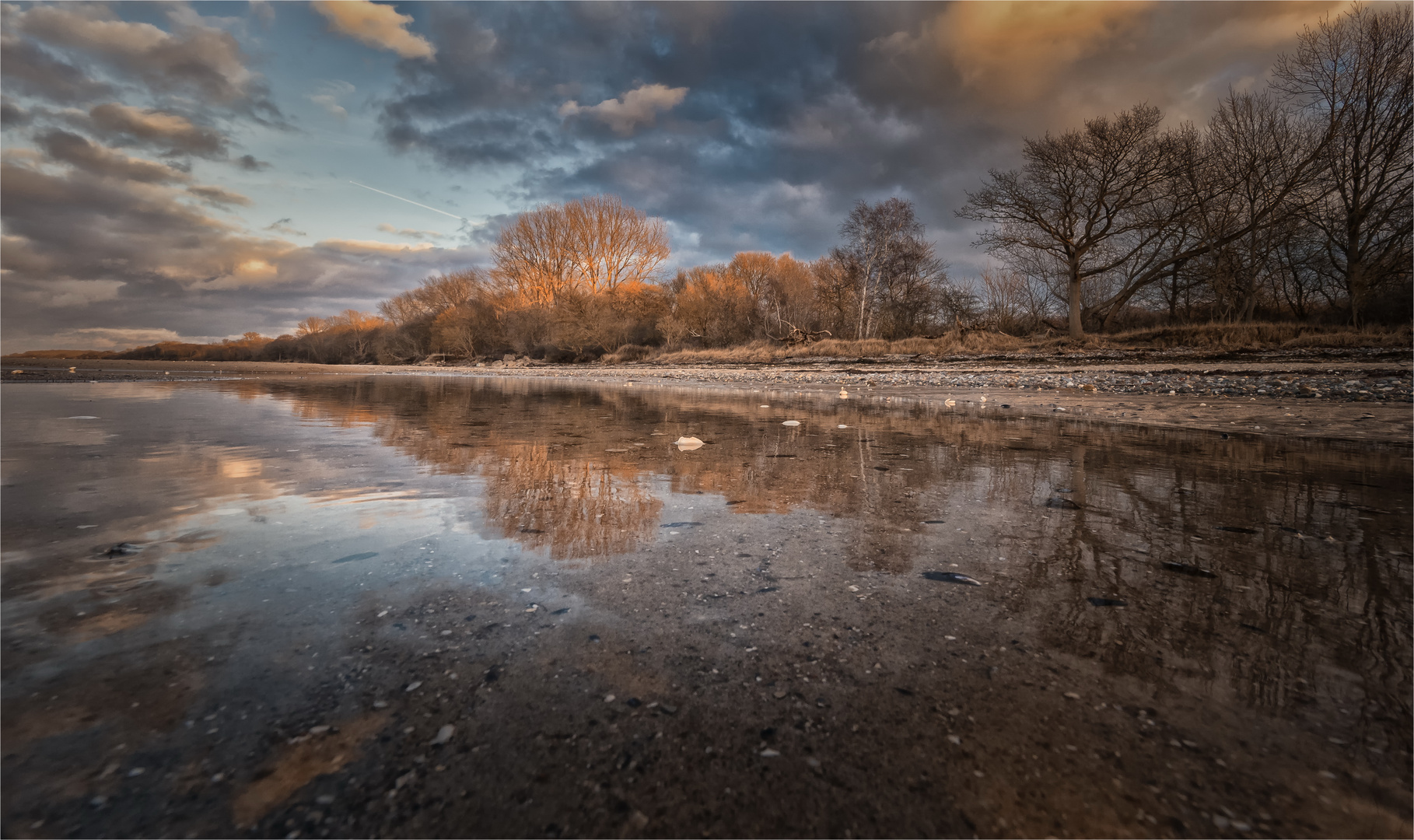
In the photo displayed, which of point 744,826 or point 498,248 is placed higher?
point 498,248

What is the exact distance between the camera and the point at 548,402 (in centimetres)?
1051

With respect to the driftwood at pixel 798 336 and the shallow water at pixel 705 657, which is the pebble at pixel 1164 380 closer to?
the shallow water at pixel 705 657

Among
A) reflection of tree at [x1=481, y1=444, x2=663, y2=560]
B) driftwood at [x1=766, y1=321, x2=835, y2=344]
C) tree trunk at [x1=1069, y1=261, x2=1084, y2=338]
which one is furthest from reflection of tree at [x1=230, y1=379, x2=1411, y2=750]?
driftwood at [x1=766, y1=321, x2=835, y2=344]

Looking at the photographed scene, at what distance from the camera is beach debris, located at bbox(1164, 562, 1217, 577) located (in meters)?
2.03

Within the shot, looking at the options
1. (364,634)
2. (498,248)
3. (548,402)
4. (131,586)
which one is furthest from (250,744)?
(498,248)

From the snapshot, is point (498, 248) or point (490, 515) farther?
point (498, 248)

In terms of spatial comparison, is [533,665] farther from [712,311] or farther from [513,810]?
[712,311]

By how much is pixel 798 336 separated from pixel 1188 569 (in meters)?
27.1

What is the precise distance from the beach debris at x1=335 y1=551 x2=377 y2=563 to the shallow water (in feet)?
0.19

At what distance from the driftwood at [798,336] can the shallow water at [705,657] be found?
25.4 metres

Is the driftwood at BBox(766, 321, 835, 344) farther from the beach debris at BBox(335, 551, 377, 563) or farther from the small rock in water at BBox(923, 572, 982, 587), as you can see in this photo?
the beach debris at BBox(335, 551, 377, 563)

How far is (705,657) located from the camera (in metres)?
1.47

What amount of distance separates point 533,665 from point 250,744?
56 centimetres

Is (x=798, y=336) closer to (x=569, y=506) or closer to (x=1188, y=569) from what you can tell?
(x=569, y=506)
